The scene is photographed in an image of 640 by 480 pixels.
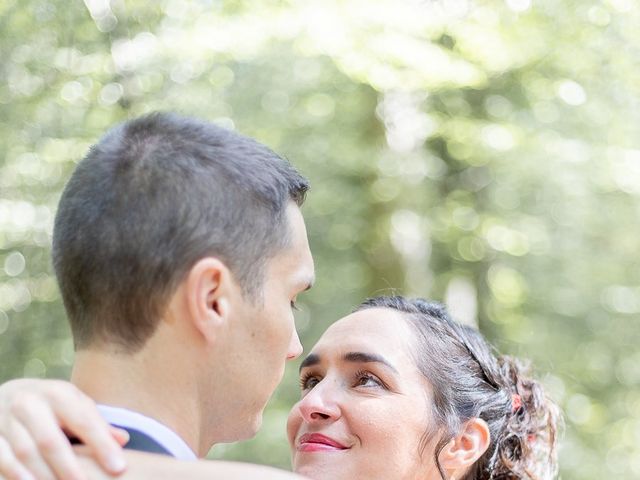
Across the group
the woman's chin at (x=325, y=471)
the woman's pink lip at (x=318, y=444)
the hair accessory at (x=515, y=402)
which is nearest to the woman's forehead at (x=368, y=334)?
the woman's pink lip at (x=318, y=444)

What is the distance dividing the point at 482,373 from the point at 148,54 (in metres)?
4.49

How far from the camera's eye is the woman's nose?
361 centimetres

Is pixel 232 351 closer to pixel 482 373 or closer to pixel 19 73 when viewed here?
pixel 482 373

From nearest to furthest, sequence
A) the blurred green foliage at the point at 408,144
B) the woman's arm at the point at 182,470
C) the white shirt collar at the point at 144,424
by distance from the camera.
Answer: the woman's arm at the point at 182,470 < the white shirt collar at the point at 144,424 < the blurred green foliage at the point at 408,144

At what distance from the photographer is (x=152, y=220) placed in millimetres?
2105

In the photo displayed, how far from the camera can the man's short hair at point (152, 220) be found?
210 cm

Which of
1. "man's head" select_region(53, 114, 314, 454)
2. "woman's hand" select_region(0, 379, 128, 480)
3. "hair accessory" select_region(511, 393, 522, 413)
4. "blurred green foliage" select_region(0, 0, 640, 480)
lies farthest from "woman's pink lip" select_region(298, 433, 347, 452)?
"blurred green foliage" select_region(0, 0, 640, 480)

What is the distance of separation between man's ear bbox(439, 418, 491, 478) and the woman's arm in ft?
6.95

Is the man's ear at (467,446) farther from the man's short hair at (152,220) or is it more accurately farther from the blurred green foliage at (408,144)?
the blurred green foliage at (408,144)

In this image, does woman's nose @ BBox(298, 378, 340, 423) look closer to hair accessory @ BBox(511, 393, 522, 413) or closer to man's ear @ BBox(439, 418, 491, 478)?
man's ear @ BBox(439, 418, 491, 478)

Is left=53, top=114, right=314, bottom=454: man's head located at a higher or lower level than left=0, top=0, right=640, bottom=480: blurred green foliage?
higher

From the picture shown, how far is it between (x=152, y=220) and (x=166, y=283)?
137 millimetres

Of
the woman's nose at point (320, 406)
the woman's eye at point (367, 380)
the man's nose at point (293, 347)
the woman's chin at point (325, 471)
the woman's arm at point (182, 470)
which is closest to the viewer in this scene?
the woman's arm at point (182, 470)

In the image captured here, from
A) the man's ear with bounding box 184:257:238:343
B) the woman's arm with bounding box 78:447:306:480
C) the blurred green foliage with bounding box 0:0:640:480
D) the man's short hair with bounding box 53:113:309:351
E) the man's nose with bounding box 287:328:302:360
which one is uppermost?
the man's short hair with bounding box 53:113:309:351
